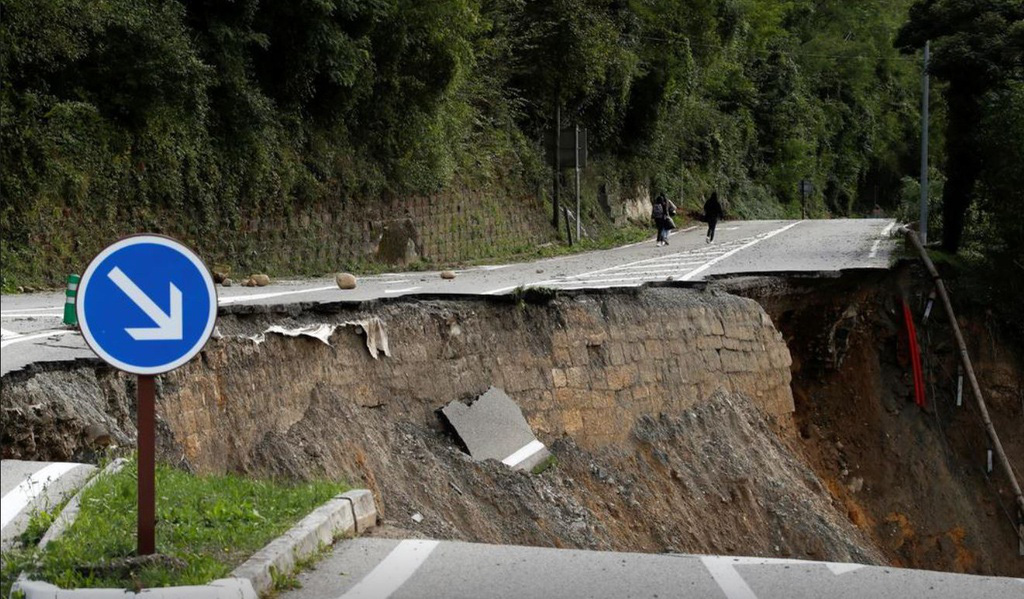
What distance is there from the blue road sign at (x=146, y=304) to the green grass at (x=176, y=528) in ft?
3.02

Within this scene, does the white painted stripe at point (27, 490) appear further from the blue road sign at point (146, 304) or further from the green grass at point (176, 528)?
the blue road sign at point (146, 304)

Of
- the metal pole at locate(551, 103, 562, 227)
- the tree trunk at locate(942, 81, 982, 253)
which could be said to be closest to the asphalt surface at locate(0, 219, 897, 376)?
the tree trunk at locate(942, 81, 982, 253)

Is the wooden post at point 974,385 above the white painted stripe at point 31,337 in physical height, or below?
below

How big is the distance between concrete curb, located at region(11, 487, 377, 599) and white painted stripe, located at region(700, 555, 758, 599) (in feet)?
6.73

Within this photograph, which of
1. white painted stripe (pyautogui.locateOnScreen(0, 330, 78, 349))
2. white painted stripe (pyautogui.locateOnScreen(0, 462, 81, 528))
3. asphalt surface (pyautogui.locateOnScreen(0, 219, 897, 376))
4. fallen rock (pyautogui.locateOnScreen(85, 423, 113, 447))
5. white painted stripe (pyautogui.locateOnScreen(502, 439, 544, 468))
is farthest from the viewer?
white painted stripe (pyautogui.locateOnScreen(502, 439, 544, 468))

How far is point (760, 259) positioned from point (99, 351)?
18.6 meters

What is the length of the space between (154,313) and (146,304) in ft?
0.18

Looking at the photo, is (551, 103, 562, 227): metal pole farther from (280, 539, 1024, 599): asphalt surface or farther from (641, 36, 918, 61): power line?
(280, 539, 1024, 599): asphalt surface

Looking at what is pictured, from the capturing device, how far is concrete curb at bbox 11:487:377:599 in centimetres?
473

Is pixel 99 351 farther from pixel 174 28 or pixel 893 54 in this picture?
pixel 893 54

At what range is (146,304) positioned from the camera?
4996mm

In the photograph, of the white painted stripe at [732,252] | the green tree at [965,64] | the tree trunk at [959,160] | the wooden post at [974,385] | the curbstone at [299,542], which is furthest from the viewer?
the tree trunk at [959,160]

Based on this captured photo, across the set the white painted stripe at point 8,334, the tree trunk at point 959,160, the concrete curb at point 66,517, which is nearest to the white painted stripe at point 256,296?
the white painted stripe at point 8,334

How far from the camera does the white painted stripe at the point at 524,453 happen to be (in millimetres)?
12094
